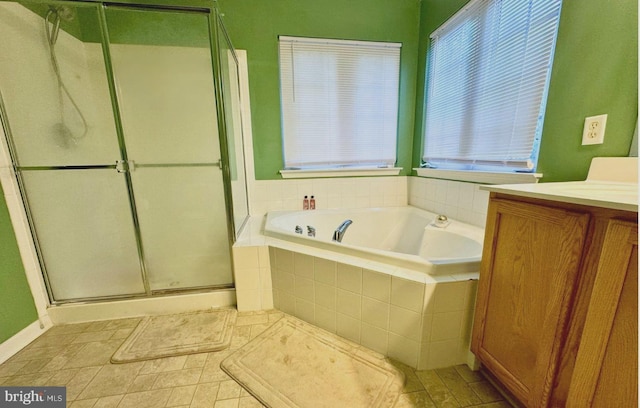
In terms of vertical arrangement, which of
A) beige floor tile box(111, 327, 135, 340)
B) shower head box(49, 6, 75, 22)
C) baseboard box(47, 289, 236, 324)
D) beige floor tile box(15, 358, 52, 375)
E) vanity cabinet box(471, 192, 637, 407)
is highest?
shower head box(49, 6, 75, 22)

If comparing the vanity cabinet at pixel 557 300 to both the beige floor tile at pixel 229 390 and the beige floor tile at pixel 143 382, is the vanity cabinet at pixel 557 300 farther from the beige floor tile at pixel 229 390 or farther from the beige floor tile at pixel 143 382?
the beige floor tile at pixel 143 382

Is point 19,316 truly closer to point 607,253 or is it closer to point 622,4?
point 607,253

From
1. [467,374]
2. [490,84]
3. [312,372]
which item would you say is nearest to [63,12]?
[312,372]

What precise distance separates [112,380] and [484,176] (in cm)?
226

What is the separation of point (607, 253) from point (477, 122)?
124cm

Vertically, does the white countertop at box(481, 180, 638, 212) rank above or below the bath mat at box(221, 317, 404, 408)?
above

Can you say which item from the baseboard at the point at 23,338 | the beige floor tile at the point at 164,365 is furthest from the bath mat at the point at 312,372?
the baseboard at the point at 23,338

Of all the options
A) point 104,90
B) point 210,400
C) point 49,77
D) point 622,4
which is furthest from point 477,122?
point 49,77

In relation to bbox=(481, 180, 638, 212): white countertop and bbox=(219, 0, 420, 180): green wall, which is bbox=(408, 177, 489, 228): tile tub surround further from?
bbox=(219, 0, 420, 180): green wall

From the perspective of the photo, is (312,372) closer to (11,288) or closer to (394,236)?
(394,236)

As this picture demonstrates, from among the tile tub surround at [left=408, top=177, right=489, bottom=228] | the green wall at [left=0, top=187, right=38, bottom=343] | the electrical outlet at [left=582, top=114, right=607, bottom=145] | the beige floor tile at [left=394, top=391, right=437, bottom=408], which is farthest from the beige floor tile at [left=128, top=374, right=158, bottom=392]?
the electrical outlet at [left=582, top=114, right=607, bottom=145]

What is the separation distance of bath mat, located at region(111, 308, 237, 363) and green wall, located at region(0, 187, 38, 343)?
0.57 m

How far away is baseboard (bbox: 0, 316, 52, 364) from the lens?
3.86ft

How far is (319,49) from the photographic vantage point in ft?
6.27
